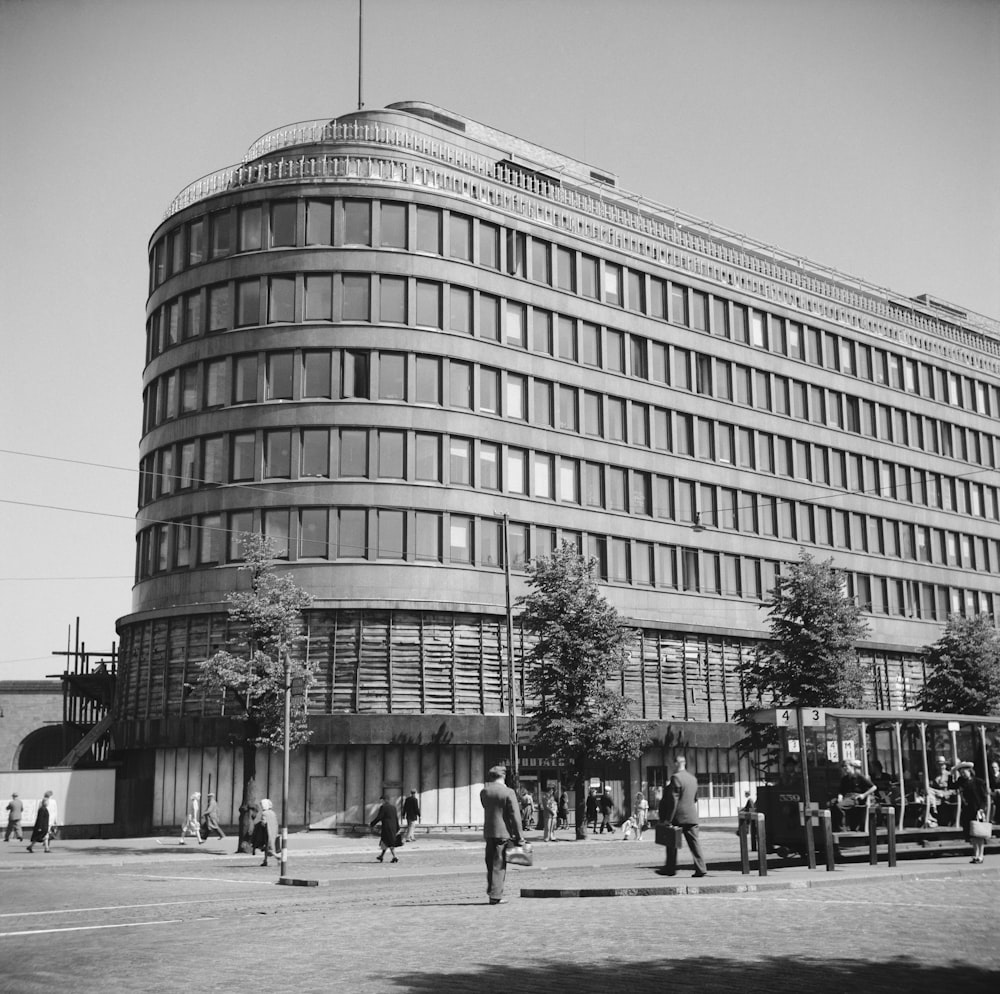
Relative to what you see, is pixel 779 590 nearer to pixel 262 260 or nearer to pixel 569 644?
pixel 569 644

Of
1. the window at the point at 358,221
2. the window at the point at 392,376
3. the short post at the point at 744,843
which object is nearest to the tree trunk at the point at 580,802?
the window at the point at 392,376

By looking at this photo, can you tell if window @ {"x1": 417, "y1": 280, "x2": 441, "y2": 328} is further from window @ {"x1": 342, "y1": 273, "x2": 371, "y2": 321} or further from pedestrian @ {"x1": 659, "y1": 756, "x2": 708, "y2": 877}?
pedestrian @ {"x1": 659, "y1": 756, "x2": 708, "y2": 877}

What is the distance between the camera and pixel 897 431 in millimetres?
72062

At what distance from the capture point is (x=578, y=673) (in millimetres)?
44344

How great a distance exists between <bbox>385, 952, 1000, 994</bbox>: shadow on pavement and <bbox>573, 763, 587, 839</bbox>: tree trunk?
33120 mm

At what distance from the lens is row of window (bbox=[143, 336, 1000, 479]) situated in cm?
5159

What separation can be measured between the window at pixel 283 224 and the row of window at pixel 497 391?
4.55m

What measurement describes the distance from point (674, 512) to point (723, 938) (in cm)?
4756

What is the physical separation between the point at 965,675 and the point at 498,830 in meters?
43.6

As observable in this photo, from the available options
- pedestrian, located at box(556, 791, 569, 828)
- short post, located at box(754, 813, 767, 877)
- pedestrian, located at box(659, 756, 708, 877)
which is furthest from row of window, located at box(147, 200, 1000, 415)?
pedestrian, located at box(659, 756, 708, 877)

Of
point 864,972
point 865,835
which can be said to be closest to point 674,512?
point 865,835

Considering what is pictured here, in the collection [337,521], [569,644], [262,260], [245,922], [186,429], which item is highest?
[262,260]

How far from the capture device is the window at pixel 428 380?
52.3 meters

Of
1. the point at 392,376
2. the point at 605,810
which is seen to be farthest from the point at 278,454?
the point at 605,810
